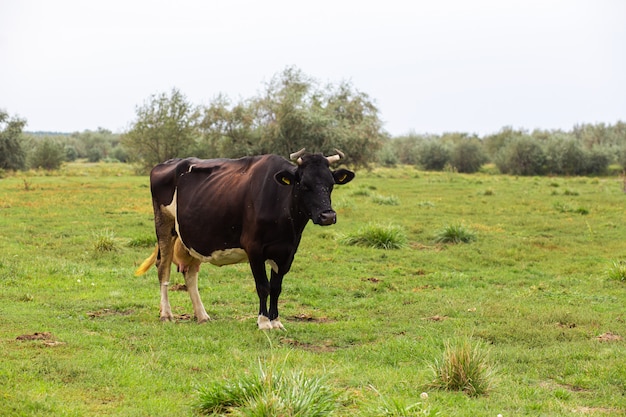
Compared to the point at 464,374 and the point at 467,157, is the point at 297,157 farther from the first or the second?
the point at 467,157

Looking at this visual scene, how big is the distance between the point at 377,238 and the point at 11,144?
1744 inches

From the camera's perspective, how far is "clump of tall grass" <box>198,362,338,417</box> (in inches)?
205

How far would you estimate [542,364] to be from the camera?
25.2 feet

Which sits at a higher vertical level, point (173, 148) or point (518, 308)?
point (173, 148)

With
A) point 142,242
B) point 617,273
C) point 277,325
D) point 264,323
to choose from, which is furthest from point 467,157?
point 264,323

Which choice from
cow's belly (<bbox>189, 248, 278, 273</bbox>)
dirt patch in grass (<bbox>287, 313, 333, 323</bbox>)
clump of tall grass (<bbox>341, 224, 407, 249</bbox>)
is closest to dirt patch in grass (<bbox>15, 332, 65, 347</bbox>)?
cow's belly (<bbox>189, 248, 278, 273</bbox>)

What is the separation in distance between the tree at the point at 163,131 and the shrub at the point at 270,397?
150ft

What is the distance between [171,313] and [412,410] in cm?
536

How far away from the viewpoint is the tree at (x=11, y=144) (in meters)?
52.8

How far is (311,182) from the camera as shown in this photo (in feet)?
29.1

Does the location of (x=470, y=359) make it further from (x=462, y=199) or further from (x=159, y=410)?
(x=462, y=199)

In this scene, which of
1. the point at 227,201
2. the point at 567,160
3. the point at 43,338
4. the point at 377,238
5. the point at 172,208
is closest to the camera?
the point at 43,338

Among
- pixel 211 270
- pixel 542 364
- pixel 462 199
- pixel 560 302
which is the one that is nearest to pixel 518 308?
pixel 560 302

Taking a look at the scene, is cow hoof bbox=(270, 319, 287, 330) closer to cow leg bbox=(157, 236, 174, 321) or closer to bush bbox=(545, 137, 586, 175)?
cow leg bbox=(157, 236, 174, 321)
